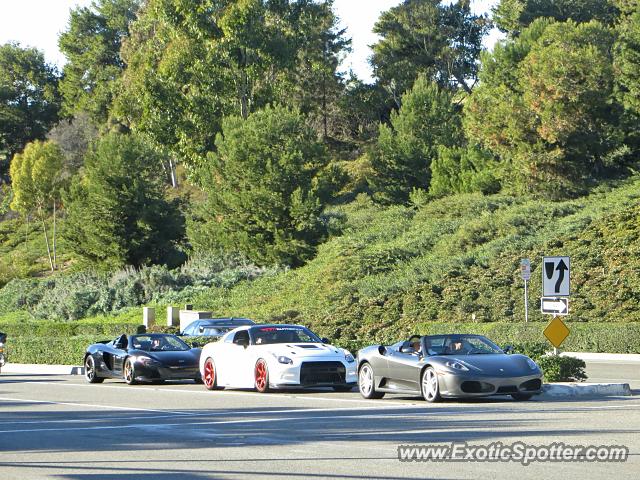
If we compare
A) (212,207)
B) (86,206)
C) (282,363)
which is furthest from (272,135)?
(282,363)

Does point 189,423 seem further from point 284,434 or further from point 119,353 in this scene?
point 119,353

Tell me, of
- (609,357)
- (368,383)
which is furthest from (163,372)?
(609,357)

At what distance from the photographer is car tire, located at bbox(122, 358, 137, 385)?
84.6 feet

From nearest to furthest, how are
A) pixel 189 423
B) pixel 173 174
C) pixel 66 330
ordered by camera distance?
pixel 189 423 → pixel 66 330 → pixel 173 174

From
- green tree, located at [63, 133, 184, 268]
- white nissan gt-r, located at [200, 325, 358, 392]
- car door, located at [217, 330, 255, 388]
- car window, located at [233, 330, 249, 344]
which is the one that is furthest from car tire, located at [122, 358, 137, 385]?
green tree, located at [63, 133, 184, 268]

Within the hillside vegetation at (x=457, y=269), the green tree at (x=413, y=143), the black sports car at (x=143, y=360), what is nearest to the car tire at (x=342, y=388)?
the black sports car at (x=143, y=360)

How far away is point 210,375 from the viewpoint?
23.6 m

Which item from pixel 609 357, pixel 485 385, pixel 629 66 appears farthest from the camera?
pixel 629 66

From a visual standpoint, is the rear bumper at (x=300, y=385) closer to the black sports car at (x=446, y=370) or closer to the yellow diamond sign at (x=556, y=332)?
the black sports car at (x=446, y=370)

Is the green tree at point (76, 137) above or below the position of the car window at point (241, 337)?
above

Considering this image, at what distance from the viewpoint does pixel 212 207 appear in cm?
5825

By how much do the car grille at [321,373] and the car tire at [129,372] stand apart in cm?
600

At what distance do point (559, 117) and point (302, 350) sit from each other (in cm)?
3276

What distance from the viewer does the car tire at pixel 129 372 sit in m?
25.8
